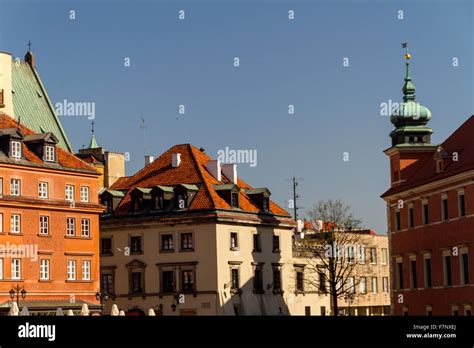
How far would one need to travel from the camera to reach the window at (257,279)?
75750 mm

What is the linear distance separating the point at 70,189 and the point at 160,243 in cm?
1028

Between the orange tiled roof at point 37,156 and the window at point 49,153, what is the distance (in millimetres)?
378

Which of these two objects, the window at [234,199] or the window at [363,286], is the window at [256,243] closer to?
the window at [234,199]

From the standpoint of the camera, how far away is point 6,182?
6153cm

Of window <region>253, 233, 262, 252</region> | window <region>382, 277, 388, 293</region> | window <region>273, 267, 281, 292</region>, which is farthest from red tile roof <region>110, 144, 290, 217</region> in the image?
window <region>382, 277, 388, 293</region>

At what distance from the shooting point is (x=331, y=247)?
256 feet

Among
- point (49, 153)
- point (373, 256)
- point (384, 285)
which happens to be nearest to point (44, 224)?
point (49, 153)

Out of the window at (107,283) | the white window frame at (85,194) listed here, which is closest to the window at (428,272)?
the white window frame at (85,194)

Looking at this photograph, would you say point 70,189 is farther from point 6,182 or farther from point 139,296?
point 139,296

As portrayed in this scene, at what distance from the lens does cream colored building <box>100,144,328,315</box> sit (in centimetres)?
7288

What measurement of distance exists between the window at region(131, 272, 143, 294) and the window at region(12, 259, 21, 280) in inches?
566

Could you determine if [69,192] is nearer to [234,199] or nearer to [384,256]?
[234,199]
